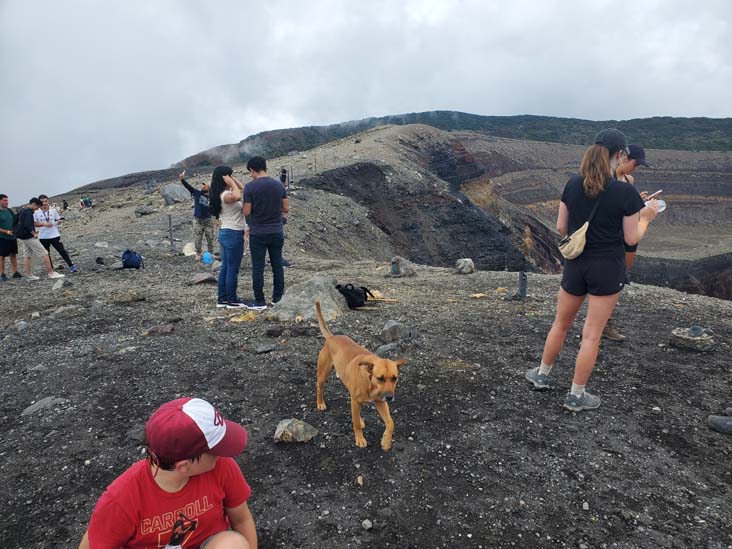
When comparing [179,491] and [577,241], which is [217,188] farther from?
[179,491]

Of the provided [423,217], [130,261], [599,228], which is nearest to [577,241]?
[599,228]

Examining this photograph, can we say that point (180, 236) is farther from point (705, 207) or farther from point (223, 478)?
point (705, 207)

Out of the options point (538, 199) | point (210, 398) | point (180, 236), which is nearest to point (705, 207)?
point (538, 199)

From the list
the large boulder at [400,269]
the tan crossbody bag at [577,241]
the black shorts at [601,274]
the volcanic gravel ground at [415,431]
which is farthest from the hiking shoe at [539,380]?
the large boulder at [400,269]

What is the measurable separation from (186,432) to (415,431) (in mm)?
2441

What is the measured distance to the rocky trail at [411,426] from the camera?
2854 mm

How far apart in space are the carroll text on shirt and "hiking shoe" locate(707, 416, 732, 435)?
4.01 m

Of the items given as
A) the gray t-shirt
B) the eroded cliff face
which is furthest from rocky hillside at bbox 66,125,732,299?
the gray t-shirt

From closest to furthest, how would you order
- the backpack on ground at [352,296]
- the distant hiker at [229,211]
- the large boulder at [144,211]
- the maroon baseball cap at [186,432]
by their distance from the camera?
the maroon baseball cap at [186,432] → the distant hiker at [229,211] → the backpack on ground at [352,296] → the large boulder at [144,211]

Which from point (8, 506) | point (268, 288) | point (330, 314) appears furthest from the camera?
point (268, 288)

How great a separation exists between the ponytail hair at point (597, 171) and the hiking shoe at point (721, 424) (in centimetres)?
217

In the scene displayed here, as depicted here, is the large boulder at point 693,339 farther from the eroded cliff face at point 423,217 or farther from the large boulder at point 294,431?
the eroded cliff face at point 423,217

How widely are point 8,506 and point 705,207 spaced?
255 ft

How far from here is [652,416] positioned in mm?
4004
